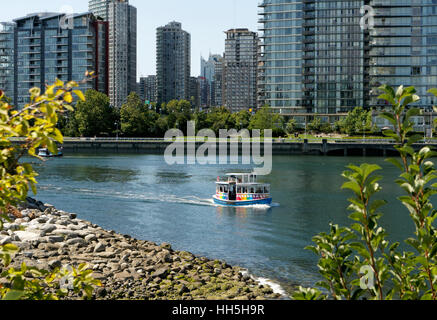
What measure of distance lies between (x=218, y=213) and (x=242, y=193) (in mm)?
5036

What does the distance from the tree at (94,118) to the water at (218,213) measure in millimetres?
61715

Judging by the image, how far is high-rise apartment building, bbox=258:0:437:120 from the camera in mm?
135250

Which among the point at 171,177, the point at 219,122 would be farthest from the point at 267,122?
the point at 171,177

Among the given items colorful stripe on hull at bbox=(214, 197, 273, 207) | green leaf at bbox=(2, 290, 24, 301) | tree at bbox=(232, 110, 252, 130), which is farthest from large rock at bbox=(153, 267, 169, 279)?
tree at bbox=(232, 110, 252, 130)

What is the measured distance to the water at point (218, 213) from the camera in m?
27.7

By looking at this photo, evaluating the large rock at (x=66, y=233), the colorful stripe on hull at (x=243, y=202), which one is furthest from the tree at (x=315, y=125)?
the large rock at (x=66, y=233)

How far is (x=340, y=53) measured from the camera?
149375 millimetres

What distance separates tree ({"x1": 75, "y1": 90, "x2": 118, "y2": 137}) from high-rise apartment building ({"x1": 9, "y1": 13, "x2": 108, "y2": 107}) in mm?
27998

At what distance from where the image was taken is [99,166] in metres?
82.4

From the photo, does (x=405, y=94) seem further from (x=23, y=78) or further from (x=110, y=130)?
(x=23, y=78)

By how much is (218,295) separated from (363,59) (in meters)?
140

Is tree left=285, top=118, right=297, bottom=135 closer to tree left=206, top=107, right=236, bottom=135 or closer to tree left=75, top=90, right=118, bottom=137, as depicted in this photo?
tree left=206, top=107, right=236, bottom=135

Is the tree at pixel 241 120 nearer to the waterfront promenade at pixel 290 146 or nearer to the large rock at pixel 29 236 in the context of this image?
the waterfront promenade at pixel 290 146
